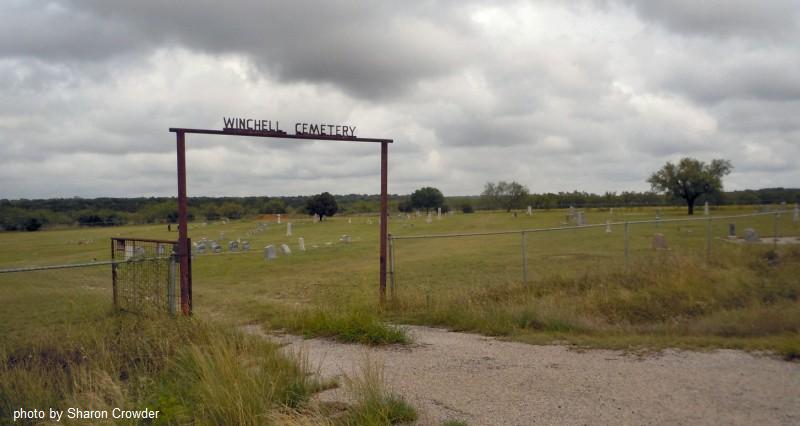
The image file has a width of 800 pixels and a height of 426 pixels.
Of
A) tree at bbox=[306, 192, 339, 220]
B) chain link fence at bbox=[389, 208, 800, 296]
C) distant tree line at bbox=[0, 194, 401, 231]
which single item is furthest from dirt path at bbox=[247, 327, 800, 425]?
tree at bbox=[306, 192, 339, 220]

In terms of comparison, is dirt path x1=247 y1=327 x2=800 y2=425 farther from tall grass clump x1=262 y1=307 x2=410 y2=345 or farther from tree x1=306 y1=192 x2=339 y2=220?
tree x1=306 y1=192 x2=339 y2=220

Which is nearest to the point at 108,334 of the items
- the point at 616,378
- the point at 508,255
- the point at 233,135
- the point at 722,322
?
the point at 233,135

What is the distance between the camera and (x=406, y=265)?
75.5 ft

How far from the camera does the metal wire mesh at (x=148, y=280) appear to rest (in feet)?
30.3

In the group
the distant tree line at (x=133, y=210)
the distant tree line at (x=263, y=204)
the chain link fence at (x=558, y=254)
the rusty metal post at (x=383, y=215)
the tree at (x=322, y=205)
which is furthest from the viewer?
the tree at (x=322, y=205)

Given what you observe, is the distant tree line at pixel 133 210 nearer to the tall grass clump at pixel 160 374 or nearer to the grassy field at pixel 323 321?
the grassy field at pixel 323 321

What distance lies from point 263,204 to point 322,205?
15.6 meters

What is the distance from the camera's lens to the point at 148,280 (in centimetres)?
968

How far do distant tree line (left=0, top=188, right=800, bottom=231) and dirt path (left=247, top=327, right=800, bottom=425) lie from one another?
206 feet

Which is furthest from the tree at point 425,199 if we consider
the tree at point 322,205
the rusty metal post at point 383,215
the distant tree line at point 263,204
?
the rusty metal post at point 383,215

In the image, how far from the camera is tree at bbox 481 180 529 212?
101375mm

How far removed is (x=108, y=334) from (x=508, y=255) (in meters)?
19.8

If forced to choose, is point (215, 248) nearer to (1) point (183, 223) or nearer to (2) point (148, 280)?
(2) point (148, 280)

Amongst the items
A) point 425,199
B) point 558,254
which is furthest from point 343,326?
point 425,199
